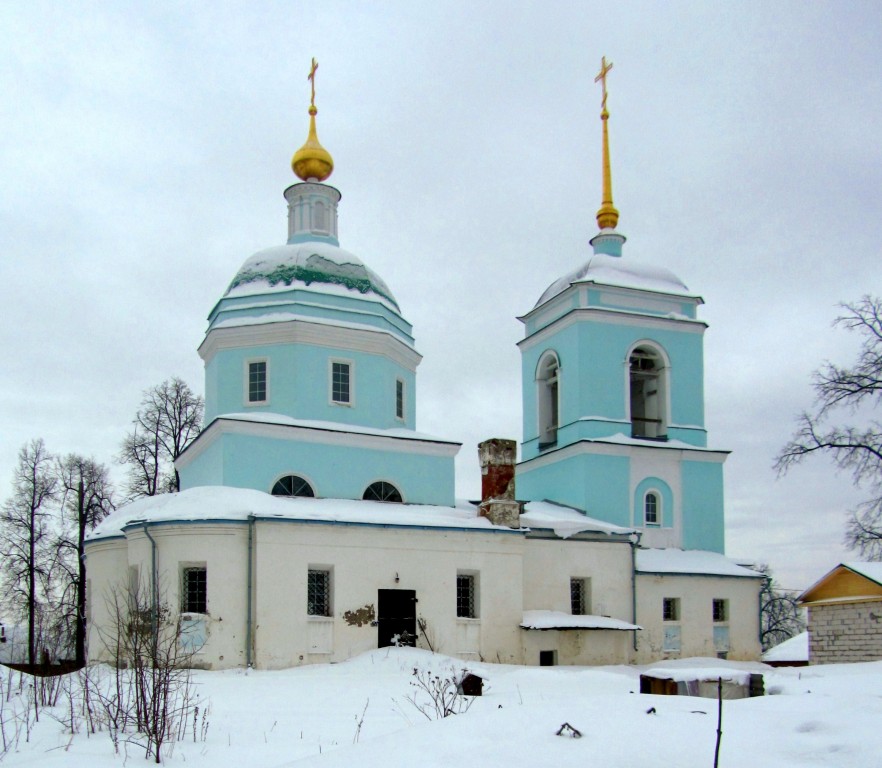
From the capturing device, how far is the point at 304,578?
1833 cm

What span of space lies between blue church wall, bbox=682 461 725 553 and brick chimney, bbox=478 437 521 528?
20.4 ft

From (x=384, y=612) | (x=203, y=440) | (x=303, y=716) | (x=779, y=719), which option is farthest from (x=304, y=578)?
(x=779, y=719)

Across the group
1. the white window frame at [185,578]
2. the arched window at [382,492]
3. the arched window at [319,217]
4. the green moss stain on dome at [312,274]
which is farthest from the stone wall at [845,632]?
the arched window at [319,217]

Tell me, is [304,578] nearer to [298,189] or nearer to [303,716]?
[303,716]

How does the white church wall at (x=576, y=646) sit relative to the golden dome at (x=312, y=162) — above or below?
below

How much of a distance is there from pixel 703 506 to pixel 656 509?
1331mm

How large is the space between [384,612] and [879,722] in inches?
506

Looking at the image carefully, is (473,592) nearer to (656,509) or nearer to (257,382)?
(257,382)

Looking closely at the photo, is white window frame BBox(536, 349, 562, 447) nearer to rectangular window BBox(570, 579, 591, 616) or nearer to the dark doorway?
rectangular window BBox(570, 579, 591, 616)

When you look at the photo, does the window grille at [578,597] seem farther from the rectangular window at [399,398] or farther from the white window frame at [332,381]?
the white window frame at [332,381]

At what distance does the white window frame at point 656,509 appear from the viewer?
24828 mm

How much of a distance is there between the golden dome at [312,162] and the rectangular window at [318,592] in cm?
1099

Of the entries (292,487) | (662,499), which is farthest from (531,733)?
(662,499)

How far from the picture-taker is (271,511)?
18.4m
